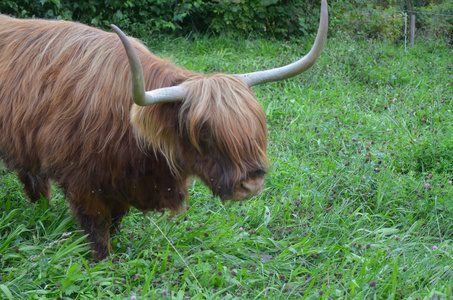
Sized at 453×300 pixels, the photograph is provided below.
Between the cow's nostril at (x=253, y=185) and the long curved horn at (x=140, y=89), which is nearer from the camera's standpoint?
the long curved horn at (x=140, y=89)

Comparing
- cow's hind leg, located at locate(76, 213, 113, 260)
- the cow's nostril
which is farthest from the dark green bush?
the cow's nostril

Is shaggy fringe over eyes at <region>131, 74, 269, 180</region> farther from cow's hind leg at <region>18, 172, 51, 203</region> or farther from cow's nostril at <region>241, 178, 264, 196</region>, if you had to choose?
cow's hind leg at <region>18, 172, 51, 203</region>

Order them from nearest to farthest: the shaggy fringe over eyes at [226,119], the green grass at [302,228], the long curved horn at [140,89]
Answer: the long curved horn at [140,89] → the shaggy fringe over eyes at [226,119] → the green grass at [302,228]

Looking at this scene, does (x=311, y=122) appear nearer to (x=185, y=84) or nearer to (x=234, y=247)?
(x=234, y=247)

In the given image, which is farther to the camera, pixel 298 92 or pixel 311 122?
pixel 298 92

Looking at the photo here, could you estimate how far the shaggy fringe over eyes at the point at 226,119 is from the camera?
2750 millimetres

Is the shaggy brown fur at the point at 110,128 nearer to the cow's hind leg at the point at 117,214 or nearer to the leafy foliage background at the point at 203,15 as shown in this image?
the cow's hind leg at the point at 117,214

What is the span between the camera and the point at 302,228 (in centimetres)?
394

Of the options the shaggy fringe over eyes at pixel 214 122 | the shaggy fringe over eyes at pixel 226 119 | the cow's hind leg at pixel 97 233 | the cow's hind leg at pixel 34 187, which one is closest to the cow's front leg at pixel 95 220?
the cow's hind leg at pixel 97 233

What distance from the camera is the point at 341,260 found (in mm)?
3572

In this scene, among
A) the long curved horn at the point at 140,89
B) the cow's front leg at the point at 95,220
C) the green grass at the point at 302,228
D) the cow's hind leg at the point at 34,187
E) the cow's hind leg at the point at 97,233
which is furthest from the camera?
the cow's hind leg at the point at 34,187

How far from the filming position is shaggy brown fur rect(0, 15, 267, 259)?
2814 millimetres

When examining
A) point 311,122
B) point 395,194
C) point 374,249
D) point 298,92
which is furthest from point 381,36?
point 374,249

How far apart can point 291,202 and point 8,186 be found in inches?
99.9
